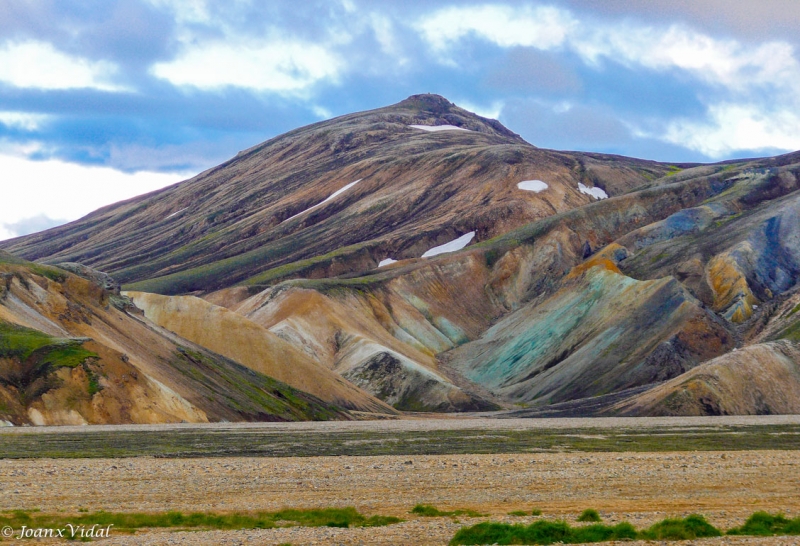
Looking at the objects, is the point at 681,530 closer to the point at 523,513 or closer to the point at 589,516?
the point at 589,516

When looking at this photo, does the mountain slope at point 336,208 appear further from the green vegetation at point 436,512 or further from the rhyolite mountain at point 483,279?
the green vegetation at point 436,512

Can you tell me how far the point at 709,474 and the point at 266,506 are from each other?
41.4 feet

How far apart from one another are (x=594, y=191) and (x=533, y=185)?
461 inches

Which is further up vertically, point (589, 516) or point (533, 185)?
point (533, 185)

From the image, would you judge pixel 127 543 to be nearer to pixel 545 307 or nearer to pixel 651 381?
pixel 651 381

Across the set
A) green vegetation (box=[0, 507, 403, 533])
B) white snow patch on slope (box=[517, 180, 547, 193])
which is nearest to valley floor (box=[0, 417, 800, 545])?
green vegetation (box=[0, 507, 403, 533])

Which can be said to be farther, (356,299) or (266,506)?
(356,299)

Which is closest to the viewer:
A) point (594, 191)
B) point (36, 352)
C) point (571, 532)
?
point (571, 532)

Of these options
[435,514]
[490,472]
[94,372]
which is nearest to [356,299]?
[94,372]

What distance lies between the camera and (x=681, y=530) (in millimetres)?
17781

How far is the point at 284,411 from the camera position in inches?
2302

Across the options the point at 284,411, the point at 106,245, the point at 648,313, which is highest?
the point at 106,245

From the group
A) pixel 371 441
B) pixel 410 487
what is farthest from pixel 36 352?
pixel 410 487

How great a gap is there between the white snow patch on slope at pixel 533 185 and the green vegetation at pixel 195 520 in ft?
395
